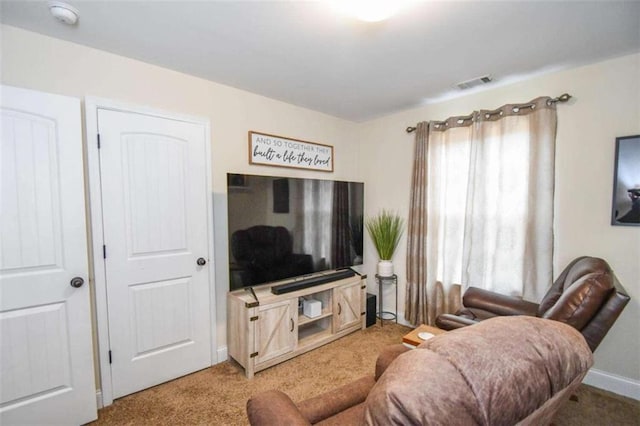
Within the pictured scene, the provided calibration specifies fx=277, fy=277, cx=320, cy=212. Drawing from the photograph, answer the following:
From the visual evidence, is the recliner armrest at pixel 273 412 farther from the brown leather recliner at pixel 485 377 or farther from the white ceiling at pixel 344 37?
the white ceiling at pixel 344 37

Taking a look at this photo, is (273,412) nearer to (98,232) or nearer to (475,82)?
(98,232)

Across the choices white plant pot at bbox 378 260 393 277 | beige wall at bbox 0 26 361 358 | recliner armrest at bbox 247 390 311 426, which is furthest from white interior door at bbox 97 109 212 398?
white plant pot at bbox 378 260 393 277

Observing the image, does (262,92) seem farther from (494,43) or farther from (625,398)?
(625,398)

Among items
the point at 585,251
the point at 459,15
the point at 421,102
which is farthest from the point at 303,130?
the point at 585,251

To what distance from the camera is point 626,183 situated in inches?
79.0

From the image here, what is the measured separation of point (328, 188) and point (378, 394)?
7.99 feet

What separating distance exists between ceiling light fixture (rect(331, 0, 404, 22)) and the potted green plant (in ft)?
7.12

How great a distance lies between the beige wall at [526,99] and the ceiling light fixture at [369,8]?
4.71 feet

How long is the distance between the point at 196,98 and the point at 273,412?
2.38 meters

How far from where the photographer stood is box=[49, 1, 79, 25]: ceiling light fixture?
1512mm

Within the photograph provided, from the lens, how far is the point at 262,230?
2.48m

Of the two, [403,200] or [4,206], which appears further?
[403,200]

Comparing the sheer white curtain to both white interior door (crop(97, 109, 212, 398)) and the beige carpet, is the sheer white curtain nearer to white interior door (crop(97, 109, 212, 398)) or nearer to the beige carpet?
the beige carpet

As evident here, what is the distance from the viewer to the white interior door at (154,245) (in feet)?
6.59
